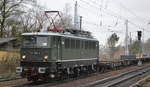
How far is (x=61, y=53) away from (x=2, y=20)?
24.3 meters

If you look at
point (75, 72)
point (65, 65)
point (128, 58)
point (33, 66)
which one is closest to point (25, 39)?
point (33, 66)

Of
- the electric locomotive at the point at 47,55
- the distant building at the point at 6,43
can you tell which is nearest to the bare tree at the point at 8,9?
the distant building at the point at 6,43

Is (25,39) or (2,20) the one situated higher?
(2,20)

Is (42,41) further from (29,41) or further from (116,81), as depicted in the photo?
(116,81)

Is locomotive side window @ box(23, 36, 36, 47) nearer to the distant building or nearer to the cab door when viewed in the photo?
the cab door

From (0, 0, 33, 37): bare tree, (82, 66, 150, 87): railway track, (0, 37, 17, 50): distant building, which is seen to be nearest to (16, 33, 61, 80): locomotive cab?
Answer: (82, 66, 150, 87): railway track

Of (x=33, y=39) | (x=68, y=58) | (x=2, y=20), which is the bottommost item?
(x=68, y=58)

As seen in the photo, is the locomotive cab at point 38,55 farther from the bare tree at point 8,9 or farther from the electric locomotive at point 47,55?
the bare tree at point 8,9

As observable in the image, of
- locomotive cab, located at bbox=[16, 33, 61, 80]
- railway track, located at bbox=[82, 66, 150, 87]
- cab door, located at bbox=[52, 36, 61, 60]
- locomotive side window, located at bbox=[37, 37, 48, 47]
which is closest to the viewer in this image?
locomotive cab, located at bbox=[16, 33, 61, 80]

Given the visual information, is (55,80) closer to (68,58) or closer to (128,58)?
(68,58)

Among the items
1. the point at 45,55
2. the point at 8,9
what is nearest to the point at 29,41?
the point at 45,55

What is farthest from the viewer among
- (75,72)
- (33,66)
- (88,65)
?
(88,65)

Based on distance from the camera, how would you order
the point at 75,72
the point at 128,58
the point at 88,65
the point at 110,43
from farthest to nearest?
the point at 110,43
the point at 128,58
the point at 88,65
the point at 75,72

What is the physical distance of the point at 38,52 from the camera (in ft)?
52.7
